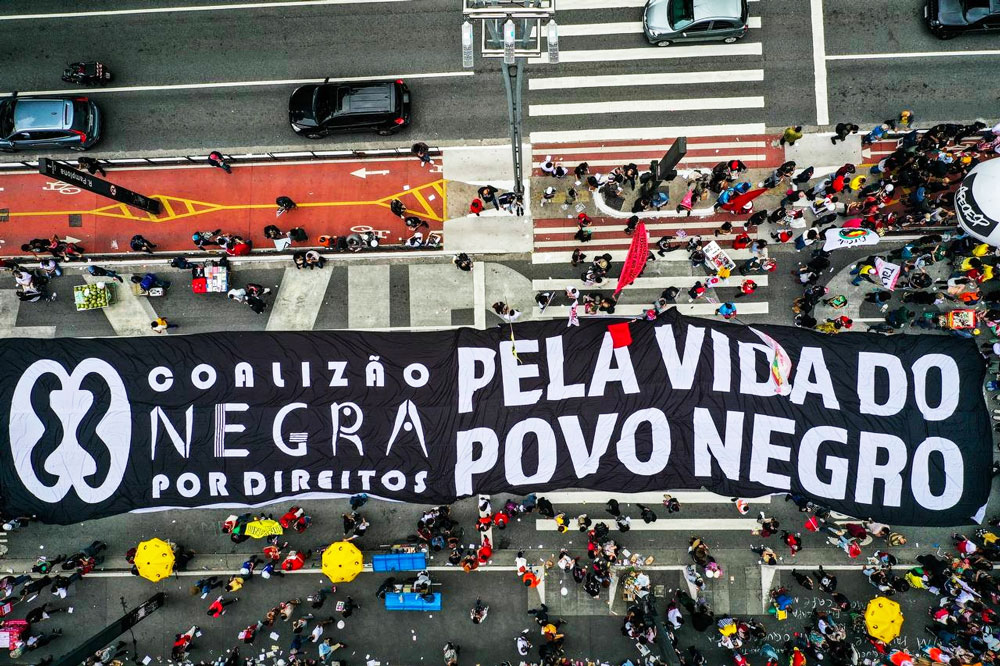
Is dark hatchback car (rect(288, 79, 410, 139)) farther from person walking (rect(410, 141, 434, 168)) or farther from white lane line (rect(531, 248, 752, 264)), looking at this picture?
white lane line (rect(531, 248, 752, 264))

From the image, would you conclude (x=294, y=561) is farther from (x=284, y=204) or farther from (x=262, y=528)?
(x=284, y=204)

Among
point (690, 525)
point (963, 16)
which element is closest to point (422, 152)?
point (690, 525)

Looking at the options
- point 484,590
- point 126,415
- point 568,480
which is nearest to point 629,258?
point 568,480

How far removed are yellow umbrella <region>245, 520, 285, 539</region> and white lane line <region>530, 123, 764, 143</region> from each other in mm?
16092

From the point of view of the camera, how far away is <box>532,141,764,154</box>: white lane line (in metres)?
18.4

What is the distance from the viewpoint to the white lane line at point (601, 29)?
1855cm

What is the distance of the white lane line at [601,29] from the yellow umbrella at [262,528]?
19.2 meters

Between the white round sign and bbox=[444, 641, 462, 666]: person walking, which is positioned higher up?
the white round sign

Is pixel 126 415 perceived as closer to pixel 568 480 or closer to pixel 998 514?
pixel 568 480

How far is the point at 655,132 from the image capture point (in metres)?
18.5

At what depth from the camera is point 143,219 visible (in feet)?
62.5

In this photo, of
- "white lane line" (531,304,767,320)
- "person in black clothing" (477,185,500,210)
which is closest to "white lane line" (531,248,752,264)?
"white lane line" (531,304,767,320)

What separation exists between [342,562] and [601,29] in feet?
65.0

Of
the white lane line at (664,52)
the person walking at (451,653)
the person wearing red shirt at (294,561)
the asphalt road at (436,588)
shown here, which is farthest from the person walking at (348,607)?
the white lane line at (664,52)
